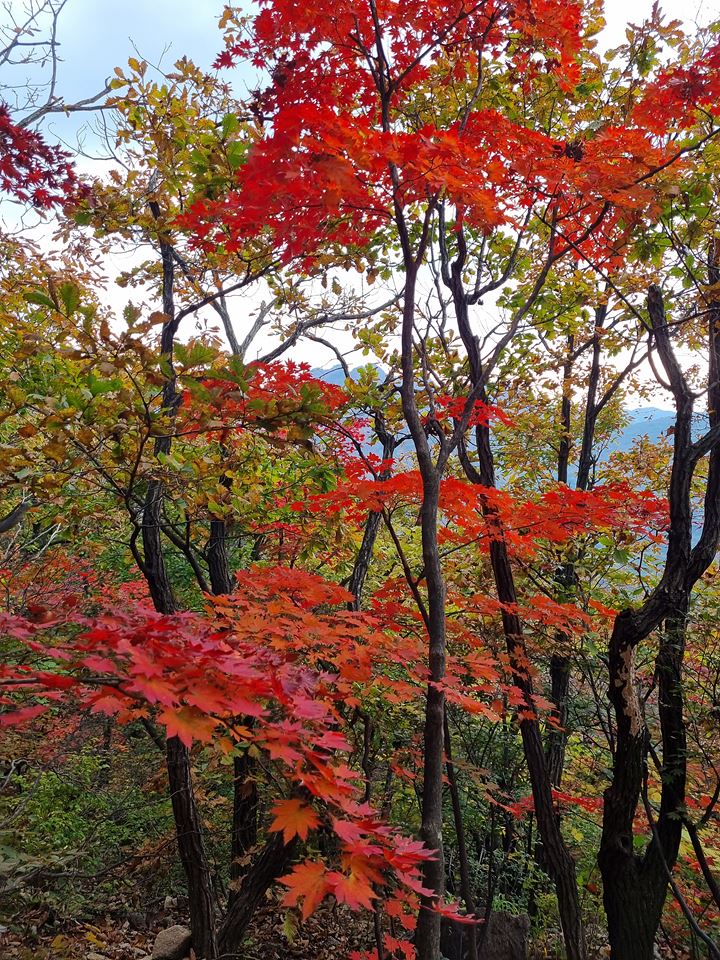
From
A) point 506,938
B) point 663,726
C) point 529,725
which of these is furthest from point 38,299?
point 506,938

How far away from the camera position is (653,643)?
4.91m

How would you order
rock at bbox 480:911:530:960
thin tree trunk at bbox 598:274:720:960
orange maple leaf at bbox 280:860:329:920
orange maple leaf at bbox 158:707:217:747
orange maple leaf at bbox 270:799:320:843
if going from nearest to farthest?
orange maple leaf at bbox 158:707:217:747, orange maple leaf at bbox 280:860:329:920, orange maple leaf at bbox 270:799:320:843, thin tree trunk at bbox 598:274:720:960, rock at bbox 480:911:530:960

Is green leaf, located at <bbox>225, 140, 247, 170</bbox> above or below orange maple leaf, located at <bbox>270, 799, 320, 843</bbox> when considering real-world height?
above

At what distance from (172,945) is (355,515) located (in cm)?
451

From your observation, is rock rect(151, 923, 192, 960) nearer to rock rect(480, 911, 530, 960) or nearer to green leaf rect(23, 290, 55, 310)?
rock rect(480, 911, 530, 960)

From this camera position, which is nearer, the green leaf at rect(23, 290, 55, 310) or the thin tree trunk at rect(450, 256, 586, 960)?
the green leaf at rect(23, 290, 55, 310)

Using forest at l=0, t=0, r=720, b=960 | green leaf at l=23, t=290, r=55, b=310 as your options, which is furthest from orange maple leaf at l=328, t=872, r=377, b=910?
green leaf at l=23, t=290, r=55, b=310

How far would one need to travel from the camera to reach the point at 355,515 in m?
4.90

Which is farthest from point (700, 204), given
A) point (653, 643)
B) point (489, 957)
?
point (489, 957)

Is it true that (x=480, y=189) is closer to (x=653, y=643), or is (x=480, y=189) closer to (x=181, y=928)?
(x=653, y=643)

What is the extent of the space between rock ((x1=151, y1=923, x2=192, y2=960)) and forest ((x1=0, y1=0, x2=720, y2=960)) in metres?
0.05

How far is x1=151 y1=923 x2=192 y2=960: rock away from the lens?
5.19 metres

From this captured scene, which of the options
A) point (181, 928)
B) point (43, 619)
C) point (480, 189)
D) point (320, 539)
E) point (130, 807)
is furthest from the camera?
point (130, 807)

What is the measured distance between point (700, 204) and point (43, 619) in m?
5.31
